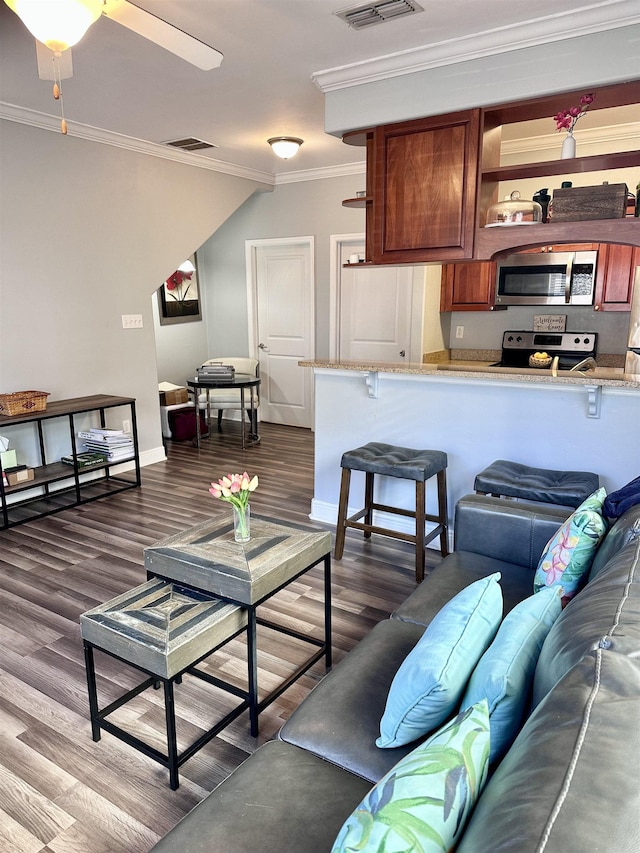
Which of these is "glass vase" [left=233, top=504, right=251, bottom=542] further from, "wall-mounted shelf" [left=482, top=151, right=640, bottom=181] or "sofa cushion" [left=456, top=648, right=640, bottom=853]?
"wall-mounted shelf" [left=482, top=151, right=640, bottom=181]

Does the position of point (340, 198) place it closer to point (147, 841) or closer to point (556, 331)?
point (556, 331)

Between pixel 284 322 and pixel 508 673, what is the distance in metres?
5.72

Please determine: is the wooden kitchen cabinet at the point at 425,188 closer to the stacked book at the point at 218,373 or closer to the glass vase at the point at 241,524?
the glass vase at the point at 241,524

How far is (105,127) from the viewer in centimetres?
427

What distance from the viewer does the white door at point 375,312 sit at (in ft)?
17.8

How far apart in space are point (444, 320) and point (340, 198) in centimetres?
166

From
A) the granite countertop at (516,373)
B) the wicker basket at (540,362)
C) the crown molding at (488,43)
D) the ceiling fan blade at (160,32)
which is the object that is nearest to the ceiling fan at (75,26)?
the ceiling fan blade at (160,32)

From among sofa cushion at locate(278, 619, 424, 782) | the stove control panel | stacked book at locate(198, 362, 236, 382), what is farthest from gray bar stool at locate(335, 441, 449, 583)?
stacked book at locate(198, 362, 236, 382)

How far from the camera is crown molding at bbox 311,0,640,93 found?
2.53 meters

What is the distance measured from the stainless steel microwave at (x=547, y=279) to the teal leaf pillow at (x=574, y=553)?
10.4ft

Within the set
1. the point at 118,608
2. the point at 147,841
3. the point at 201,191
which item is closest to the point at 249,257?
the point at 201,191

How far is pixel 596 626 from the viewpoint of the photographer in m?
1.01

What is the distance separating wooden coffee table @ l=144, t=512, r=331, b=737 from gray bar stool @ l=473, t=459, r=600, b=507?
38.6 inches

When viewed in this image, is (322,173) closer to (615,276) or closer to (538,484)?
(615,276)
